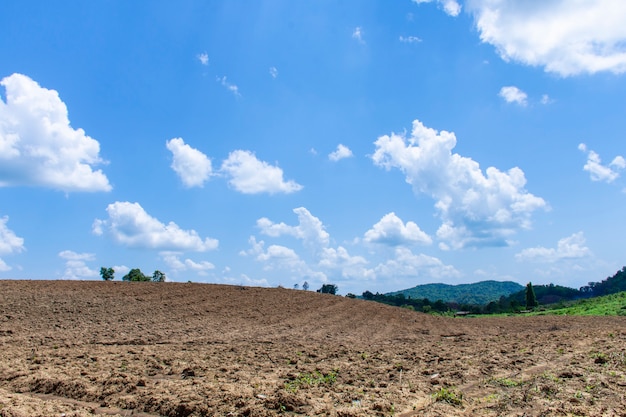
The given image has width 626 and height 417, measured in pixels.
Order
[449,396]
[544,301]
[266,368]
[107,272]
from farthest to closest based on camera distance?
Result: [544,301] < [107,272] < [266,368] < [449,396]

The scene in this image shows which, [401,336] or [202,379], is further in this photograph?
[401,336]

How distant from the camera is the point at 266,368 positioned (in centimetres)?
1201

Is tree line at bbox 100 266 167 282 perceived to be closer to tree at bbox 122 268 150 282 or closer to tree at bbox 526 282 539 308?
tree at bbox 122 268 150 282

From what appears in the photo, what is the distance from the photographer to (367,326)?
2616 cm

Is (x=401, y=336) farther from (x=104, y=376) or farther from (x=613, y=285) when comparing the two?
(x=613, y=285)

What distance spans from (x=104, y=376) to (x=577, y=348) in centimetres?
1437

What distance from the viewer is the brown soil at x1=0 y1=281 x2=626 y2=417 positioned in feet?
26.6

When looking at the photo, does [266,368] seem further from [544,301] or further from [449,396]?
[544,301]

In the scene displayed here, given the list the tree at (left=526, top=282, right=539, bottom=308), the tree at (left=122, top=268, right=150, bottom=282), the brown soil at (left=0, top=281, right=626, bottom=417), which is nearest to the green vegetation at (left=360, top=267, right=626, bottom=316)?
the tree at (left=526, top=282, right=539, bottom=308)

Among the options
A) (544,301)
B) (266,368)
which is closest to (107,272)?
(266,368)

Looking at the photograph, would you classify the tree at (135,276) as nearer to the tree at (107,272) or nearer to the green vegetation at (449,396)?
the tree at (107,272)

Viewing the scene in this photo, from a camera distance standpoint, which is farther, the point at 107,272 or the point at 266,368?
the point at 107,272

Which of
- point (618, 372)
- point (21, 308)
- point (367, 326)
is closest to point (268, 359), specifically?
point (618, 372)

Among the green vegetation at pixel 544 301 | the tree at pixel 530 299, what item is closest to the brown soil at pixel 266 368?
the green vegetation at pixel 544 301
